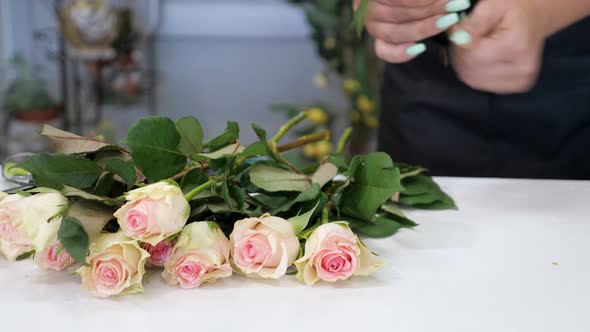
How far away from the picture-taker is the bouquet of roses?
0.47 m

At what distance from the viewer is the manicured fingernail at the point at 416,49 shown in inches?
31.7

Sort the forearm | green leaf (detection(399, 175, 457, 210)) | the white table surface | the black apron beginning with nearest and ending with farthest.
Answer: the white table surface
green leaf (detection(399, 175, 457, 210))
the forearm
the black apron

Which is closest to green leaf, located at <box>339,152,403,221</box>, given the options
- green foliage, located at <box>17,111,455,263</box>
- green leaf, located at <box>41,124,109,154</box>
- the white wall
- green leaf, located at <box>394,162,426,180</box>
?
green foliage, located at <box>17,111,455,263</box>

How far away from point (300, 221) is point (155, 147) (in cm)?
12

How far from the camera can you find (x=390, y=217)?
62 cm

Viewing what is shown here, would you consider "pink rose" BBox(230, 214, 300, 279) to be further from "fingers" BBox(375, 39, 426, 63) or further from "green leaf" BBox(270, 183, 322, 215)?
"fingers" BBox(375, 39, 426, 63)

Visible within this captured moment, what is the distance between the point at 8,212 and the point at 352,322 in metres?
0.25

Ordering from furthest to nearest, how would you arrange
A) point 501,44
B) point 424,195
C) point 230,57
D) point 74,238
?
point 230,57 < point 501,44 < point 424,195 < point 74,238

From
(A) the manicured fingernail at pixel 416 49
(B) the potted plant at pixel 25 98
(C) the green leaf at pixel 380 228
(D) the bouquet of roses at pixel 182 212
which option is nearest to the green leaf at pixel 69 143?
(D) the bouquet of roses at pixel 182 212

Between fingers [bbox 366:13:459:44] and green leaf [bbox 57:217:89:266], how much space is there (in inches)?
19.3

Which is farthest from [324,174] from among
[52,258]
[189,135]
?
[52,258]

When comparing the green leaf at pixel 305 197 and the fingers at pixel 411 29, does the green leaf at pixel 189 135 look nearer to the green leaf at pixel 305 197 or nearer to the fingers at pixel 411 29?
the green leaf at pixel 305 197

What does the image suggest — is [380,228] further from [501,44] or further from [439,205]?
[501,44]

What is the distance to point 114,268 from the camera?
0.47m
